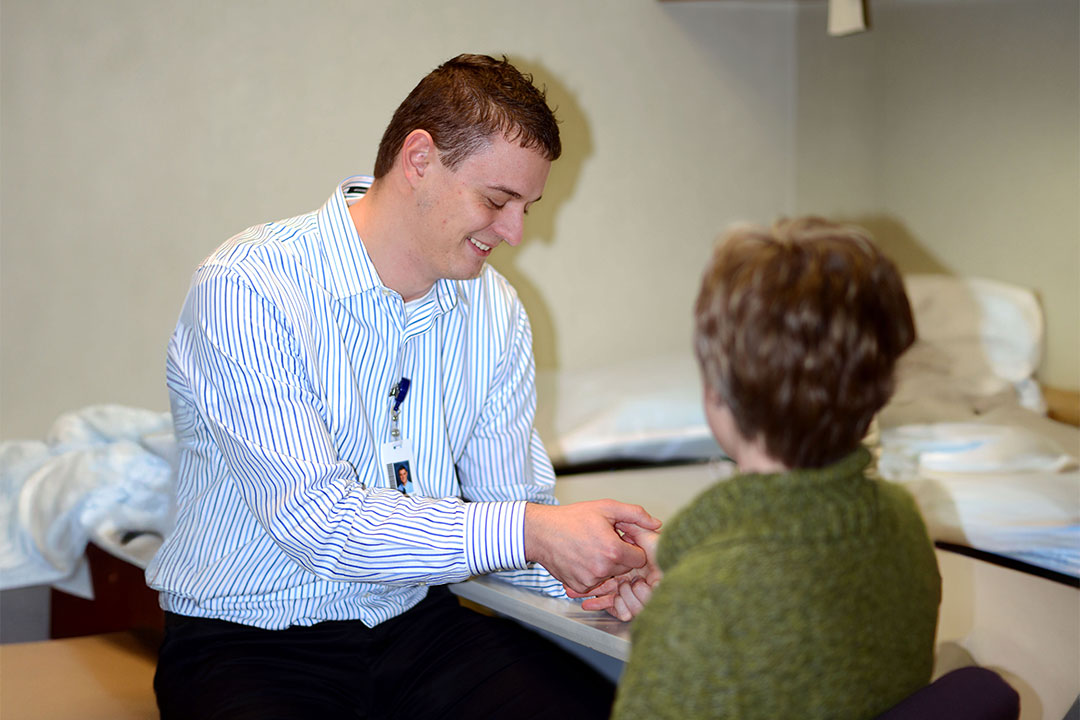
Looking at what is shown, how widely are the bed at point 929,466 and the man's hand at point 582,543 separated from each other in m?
0.60

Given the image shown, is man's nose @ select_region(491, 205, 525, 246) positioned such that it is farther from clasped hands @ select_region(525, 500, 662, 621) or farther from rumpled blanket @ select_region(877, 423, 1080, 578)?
rumpled blanket @ select_region(877, 423, 1080, 578)

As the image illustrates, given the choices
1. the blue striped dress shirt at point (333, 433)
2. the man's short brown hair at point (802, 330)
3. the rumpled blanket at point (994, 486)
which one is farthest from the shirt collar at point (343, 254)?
the rumpled blanket at point (994, 486)

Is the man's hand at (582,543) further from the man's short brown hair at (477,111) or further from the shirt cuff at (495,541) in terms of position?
the man's short brown hair at (477,111)

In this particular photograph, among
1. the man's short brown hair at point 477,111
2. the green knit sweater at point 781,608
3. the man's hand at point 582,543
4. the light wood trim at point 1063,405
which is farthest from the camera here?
the light wood trim at point 1063,405

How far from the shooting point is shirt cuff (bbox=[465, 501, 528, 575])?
1.13 metres

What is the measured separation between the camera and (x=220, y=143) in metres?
2.10

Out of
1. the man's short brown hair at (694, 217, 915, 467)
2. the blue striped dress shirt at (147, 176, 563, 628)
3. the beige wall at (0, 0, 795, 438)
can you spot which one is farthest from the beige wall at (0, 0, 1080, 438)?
the man's short brown hair at (694, 217, 915, 467)

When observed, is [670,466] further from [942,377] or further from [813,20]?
[813,20]

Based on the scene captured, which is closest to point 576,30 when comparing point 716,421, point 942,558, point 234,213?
point 234,213

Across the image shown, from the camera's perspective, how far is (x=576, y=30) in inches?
99.3

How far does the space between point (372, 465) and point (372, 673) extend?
0.27 metres

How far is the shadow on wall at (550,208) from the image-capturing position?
99.5 inches

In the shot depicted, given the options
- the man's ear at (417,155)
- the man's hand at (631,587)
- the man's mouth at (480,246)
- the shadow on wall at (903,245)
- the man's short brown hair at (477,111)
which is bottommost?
the man's hand at (631,587)

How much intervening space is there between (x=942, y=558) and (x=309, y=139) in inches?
59.7
